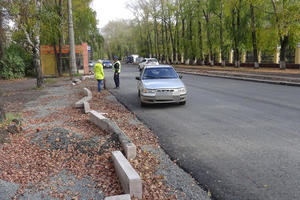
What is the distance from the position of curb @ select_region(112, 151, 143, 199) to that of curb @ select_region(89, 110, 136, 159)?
662 mm

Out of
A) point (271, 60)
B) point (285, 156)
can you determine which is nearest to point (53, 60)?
point (271, 60)

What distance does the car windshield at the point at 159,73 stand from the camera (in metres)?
11.4

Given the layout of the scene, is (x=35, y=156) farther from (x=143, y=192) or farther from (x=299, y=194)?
(x=299, y=194)


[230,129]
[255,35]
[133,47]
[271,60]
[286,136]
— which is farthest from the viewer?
[133,47]

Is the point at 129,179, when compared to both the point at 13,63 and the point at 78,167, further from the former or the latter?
the point at 13,63

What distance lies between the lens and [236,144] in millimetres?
5793

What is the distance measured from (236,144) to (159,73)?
6.30m

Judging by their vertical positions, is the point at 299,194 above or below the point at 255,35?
below

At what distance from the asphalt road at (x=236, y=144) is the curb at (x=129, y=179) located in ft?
3.37

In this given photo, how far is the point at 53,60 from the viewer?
3266cm

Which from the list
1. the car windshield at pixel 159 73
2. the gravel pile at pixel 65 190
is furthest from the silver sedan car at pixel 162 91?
the gravel pile at pixel 65 190

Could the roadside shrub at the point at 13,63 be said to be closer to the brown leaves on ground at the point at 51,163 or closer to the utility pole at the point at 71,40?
the utility pole at the point at 71,40

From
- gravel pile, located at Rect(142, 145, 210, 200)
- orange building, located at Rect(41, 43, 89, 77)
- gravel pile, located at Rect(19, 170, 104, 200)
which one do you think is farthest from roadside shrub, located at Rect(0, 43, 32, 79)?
gravel pile, located at Rect(142, 145, 210, 200)

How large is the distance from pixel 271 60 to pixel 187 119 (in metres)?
32.3
